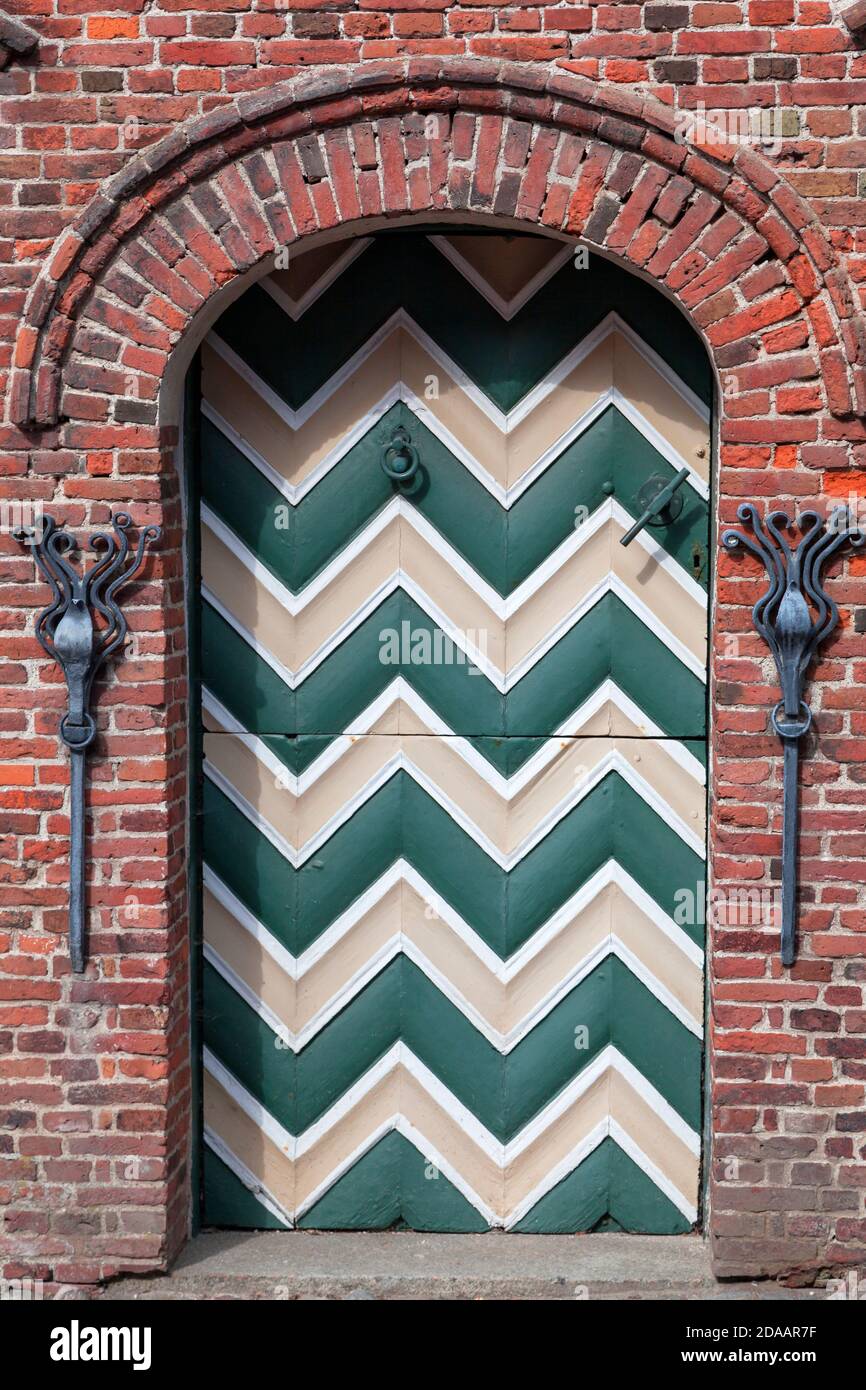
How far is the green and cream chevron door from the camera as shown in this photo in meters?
4.39

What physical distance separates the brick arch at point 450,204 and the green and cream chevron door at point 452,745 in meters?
0.35

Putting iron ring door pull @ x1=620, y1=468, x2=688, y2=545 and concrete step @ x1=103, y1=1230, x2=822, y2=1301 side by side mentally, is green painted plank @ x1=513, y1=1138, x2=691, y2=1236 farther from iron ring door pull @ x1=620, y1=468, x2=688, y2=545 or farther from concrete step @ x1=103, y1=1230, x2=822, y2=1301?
iron ring door pull @ x1=620, y1=468, x2=688, y2=545

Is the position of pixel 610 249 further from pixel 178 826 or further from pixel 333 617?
pixel 178 826

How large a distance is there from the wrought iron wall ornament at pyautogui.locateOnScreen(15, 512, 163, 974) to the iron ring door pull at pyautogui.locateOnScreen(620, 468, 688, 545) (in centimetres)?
142

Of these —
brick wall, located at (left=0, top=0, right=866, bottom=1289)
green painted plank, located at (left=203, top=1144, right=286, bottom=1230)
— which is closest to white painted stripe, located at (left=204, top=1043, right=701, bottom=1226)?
green painted plank, located at (left=203, top=1144, right=286, bottom=1230)

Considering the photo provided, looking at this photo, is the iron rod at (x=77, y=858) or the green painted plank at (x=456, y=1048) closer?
the iron rod at (x=77, y=858)

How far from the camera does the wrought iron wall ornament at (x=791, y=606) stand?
403cm

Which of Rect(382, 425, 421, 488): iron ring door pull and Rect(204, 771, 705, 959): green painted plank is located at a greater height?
Rect(382, 425, 421, 488): iron ring door pull

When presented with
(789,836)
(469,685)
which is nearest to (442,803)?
(469,685)

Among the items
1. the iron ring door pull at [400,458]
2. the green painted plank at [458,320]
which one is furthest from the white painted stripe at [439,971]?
the green painted plank at [458,320]

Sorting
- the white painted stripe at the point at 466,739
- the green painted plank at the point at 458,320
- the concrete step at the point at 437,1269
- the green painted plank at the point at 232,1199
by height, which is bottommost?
the concrete step at the point at 437,1269

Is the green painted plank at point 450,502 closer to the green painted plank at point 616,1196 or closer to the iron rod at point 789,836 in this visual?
the iron rod at point 789,836

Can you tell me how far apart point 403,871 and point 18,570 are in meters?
1.47

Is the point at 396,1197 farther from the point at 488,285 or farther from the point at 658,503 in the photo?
the point at 488,285
